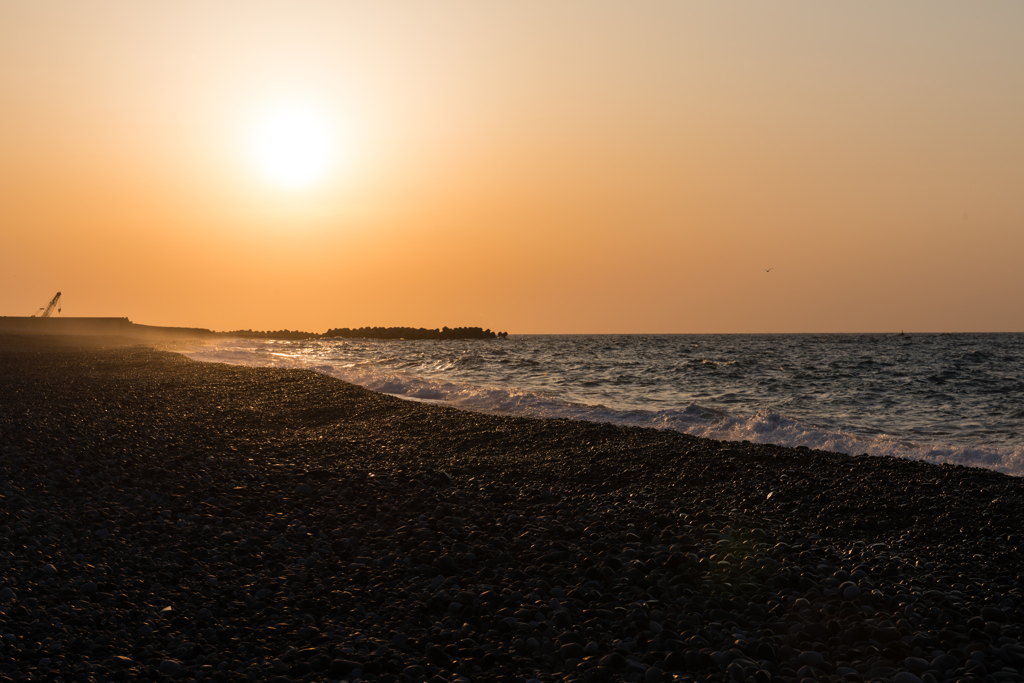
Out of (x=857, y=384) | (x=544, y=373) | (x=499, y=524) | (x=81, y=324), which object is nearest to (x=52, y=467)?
(x=499, y=524)

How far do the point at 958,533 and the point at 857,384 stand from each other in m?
28.1

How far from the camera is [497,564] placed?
7070 millimetres

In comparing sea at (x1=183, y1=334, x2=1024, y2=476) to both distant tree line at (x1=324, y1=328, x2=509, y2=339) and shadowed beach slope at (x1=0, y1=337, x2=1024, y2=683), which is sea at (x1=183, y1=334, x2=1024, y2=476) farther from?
distant tree line at (x1=324, y1=328, x2=509, y2=339)

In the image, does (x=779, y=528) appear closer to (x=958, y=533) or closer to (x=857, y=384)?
(x=958, y=533)

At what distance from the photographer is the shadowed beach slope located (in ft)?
17.1

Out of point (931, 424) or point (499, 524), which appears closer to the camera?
point (499, 524)

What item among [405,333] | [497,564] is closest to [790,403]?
[497,564]

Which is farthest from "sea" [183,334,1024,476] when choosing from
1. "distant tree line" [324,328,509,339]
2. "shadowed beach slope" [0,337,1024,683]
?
"distant tree line" [324,328,509,339]

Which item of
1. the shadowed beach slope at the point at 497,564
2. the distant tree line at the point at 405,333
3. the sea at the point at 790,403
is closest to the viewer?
the shadowed beach slope at the point at 497,564

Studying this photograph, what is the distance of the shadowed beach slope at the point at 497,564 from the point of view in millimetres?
5207

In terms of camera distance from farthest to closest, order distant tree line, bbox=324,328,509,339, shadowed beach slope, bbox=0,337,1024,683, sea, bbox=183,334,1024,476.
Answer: distant tree line, bbox=324,328,509,339 < sea, bbox=183,334,1024,476 < shadowed beach slope, bbox=0,337,1024,683

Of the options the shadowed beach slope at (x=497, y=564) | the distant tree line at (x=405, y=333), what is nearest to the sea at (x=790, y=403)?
the shadowed beach slope at (x=497, y=564)

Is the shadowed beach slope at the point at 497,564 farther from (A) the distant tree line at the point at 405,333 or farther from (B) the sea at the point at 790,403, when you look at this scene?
(A) the distant tree line at the point at 405,333

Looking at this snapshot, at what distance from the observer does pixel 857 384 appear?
3300cm
